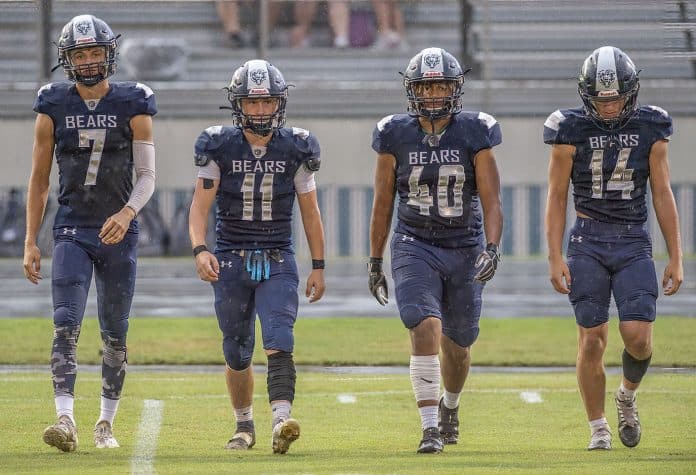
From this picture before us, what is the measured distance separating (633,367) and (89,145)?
9.25 ft

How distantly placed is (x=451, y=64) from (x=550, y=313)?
9252mm

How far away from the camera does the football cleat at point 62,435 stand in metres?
7.37

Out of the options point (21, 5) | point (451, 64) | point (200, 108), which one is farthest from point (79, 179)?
point (200, 108)

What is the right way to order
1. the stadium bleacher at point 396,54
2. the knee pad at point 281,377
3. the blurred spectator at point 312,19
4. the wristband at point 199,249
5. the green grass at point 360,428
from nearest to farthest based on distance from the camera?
the green grass at point 360,428 < the knee pad at point 281,377 < the wristband at point 199,249 < the stadium bleacher at point 396,54 < the blurred spectator at point 312,19

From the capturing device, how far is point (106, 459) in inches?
287

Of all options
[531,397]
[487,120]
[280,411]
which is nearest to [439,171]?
[487,120]

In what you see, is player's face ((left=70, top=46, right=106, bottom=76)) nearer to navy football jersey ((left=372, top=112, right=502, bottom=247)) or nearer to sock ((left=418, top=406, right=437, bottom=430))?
navy football jersey ((left=372, top=112, right=502, bottom=247))

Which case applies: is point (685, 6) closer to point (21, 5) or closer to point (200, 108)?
point (21, 5)

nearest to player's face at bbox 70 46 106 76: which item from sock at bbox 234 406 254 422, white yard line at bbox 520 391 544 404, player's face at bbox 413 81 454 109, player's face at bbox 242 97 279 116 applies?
player's face at bbox 242 97 279 116

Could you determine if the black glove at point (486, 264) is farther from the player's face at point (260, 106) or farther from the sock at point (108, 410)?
the sock at point (108, 410)

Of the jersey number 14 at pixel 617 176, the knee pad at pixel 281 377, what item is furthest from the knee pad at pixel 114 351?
the jersey number 14 at pixel 617 176

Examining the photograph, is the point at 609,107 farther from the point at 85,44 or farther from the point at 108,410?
the point at 108,410

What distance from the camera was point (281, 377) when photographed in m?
7.55

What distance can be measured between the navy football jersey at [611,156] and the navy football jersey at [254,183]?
48.1 inches
